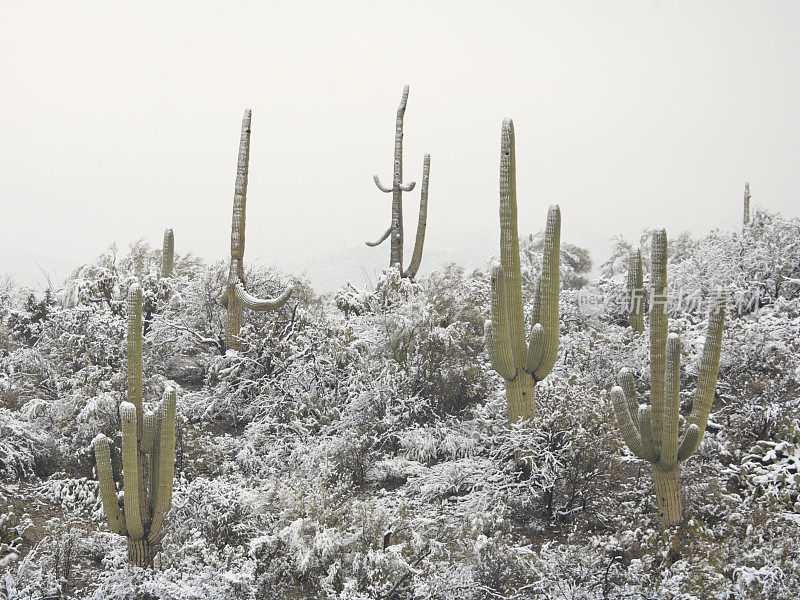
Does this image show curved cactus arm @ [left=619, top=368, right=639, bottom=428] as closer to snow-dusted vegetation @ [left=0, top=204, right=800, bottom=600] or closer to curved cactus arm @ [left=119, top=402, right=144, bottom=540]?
snow-dusted vegetation @ [left=0, top=204, right=800, bottom=600]

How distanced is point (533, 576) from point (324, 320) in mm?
6087

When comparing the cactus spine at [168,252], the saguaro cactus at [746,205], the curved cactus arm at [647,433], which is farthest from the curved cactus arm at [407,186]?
the saguaro cactus at [746,205]

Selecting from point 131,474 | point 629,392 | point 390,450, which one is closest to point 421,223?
point 390,450

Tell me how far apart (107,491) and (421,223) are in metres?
10.6

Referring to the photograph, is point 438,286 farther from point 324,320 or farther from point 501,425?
point 501,425

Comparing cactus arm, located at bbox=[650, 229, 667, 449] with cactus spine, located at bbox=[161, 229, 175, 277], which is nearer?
cactus arm, located at bbox=[650, 229, 667, 449]

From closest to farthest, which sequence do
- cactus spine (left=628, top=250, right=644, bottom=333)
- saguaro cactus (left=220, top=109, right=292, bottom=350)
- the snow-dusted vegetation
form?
the snow-dusted vegetation → saguaro cactus (left=220, top=109, right=292, bottom=350) → cactus spine (left=628, top=250, right=644, bottom=333)

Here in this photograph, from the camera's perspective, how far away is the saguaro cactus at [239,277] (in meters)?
11.3

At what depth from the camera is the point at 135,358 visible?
6629 mm

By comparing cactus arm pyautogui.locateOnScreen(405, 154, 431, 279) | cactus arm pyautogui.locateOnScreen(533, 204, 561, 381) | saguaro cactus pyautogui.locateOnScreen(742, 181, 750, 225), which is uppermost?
saguaro cactus pyautogui.locateOnScreen(742, 181, 750, 225)

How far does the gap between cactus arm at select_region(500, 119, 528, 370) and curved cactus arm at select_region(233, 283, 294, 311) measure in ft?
14.0

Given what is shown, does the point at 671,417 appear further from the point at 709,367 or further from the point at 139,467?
the point at 139,467

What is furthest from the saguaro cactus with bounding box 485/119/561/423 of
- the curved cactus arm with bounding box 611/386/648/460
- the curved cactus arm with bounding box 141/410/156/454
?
the curved cactus arm with bounding box 141/410/156/454

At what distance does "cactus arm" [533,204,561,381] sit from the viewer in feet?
25.5
